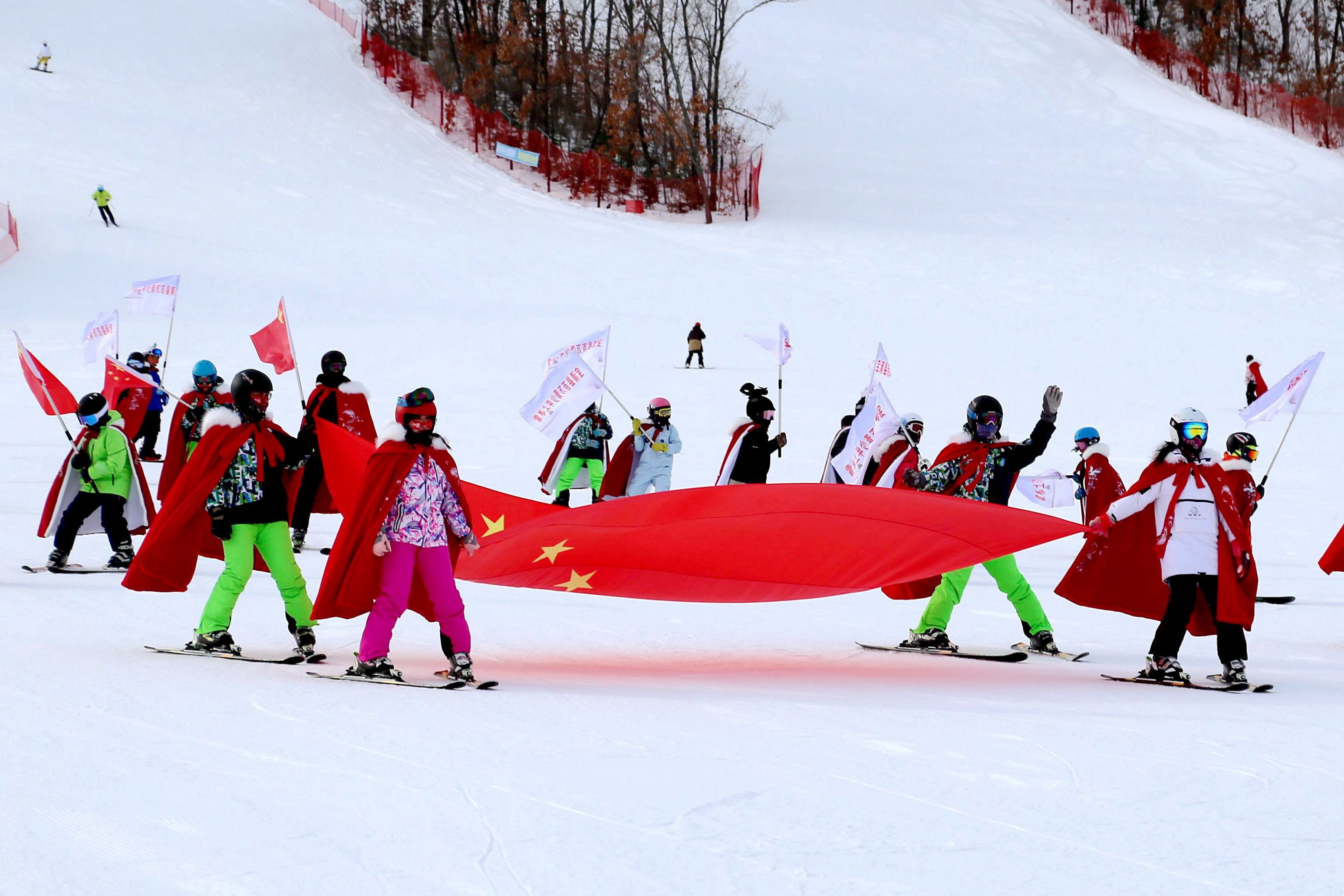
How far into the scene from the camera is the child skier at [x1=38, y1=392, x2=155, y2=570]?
32.9 feet

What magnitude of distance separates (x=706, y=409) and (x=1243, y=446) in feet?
41.3

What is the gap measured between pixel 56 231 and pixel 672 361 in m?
15.2

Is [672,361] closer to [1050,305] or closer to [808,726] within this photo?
[1050,305]

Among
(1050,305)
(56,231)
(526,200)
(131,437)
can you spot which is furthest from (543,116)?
(131,437)

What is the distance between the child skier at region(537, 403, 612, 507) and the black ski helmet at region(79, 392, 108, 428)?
4.62m

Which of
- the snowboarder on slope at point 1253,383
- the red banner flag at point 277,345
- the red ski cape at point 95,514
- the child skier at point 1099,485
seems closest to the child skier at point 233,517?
the red ski cape at point 95,514

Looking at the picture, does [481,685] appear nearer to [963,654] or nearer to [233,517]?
[233,517]

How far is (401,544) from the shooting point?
6.80 meters

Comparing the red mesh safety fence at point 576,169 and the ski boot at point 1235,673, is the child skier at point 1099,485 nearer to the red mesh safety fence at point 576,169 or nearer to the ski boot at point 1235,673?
the ski boot at point 1235,673

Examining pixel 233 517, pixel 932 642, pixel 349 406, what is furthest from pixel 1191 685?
pixel 349 406

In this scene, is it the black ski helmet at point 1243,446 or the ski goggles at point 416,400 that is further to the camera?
the black ski helmet at point 1243,446

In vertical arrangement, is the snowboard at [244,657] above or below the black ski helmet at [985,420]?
below

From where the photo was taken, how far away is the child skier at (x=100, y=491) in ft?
32.9

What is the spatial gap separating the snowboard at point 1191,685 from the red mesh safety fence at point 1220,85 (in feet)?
136
